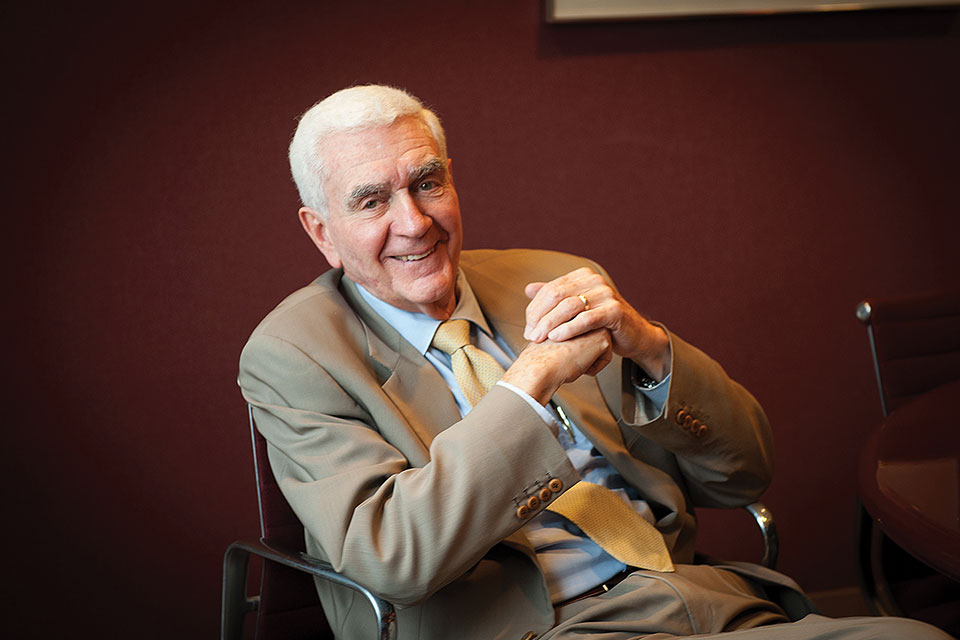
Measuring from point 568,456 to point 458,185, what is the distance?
52.2 inches

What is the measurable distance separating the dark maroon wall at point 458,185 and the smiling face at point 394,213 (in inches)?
35.3

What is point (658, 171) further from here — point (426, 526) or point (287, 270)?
point (426, 526)

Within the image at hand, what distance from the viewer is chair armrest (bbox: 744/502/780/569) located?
77.2 inches

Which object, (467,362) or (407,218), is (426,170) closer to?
(407,218)

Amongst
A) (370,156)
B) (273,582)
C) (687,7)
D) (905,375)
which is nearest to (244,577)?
(273,582)

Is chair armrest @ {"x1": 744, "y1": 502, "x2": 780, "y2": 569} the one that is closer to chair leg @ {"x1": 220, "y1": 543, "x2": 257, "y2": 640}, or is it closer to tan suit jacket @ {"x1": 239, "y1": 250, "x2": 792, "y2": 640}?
tan suit jacket @ {"x1": 239, "y1": 250, "x2": 792, "y2": 640}

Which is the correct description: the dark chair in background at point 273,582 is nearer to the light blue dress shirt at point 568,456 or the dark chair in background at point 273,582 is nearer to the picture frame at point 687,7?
the light blue dress shirt at point 568,456

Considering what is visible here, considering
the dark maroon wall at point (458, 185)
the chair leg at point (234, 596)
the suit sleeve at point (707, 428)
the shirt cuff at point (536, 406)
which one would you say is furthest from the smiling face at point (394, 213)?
the dark maroon wall at point (458, 185)

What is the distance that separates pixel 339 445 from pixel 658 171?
5.83ft

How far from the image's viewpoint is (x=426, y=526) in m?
1.47

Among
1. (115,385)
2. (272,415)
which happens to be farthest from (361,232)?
(115,385)

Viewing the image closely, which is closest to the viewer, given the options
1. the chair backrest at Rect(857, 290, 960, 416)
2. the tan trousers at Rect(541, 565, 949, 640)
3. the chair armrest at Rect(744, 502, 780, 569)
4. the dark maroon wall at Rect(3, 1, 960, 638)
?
the tan trousers at Rect(541, 565, 949, 640)

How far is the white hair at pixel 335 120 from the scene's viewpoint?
1.74 metres

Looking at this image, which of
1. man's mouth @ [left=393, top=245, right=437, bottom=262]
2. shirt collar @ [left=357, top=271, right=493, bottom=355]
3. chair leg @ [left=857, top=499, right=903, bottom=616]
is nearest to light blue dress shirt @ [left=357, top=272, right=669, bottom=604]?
shirt collar @ [left=357, top=271, right=493, bottom=355]
